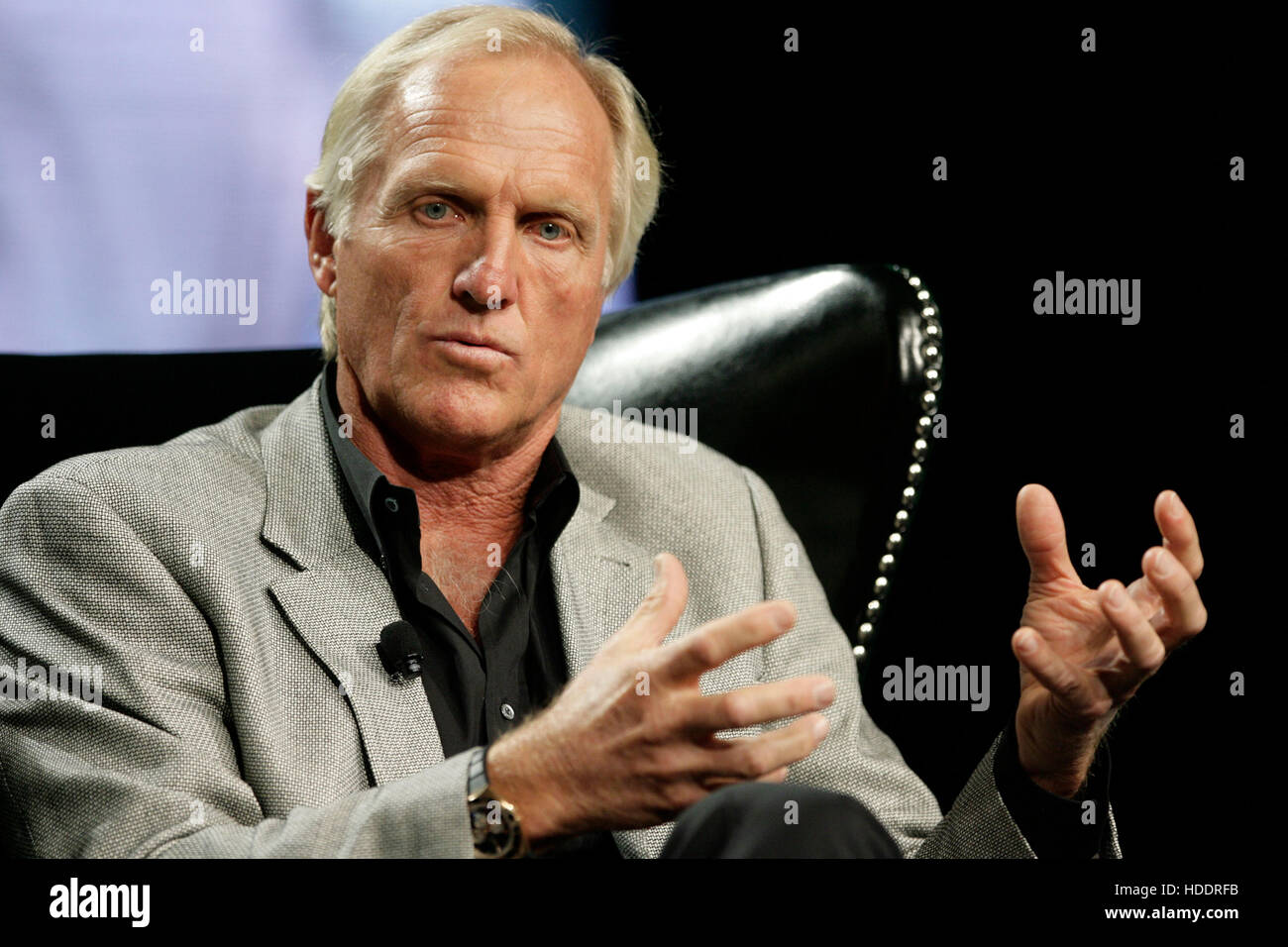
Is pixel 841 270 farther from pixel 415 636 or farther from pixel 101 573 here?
pixel 101 573

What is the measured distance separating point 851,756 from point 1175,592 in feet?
1.93

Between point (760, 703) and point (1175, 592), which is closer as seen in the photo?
Result: point (760, 703)

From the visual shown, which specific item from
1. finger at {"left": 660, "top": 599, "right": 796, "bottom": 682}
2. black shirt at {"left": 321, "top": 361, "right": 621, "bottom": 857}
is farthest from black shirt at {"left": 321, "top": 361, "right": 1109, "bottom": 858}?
finger at {"left": 660, "top": 599, "right": 796, "bottom": 682}

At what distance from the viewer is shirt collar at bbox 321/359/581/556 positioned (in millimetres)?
1767

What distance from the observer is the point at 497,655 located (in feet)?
5.67

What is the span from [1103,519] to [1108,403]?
0.22 m

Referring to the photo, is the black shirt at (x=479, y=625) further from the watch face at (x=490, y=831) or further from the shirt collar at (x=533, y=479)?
the watch face at (x=490, y=831)

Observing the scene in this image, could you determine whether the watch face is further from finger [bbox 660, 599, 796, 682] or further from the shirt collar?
the shirt collar

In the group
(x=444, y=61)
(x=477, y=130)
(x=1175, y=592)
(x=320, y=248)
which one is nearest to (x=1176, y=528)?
(x=1175, y=592)

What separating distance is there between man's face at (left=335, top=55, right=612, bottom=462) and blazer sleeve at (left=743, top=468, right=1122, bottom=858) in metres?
0.41

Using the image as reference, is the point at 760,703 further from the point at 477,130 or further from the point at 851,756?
the point at 477,130

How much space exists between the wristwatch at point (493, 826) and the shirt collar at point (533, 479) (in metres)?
0.55

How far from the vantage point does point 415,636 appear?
1607mm
